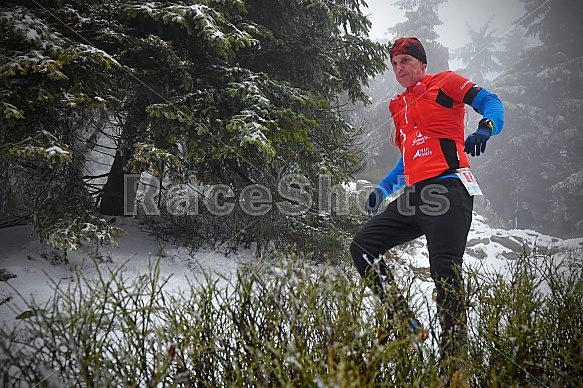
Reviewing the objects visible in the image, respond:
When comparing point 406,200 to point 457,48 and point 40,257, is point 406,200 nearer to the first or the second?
point 40,257

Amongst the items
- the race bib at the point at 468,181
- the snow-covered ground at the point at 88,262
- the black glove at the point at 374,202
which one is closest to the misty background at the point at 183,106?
the snow-covered ground at the point at 88,262

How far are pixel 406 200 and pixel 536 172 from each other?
27793mm

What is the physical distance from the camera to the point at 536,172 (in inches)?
976

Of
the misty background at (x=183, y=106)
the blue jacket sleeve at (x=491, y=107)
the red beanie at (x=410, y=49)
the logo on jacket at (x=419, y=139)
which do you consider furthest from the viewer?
the misty background at (x=183, y=106)

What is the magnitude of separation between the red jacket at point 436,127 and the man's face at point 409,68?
0.32ft

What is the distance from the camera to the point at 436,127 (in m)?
2.37

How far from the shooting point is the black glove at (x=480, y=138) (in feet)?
7.22

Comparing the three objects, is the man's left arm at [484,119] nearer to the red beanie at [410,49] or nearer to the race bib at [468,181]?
the race bib at [468,181]

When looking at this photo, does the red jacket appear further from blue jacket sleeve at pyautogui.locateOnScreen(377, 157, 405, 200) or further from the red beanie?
blue jacket sleeve at pyautogui.locateOnScreen(377, 157, 405, 200)

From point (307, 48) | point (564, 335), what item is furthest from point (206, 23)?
point (564, 335)

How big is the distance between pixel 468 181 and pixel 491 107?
0.53m

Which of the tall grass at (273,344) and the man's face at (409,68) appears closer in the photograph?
the tall grass at (273,344)

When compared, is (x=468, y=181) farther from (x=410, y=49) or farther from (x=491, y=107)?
(x=410, y=49)

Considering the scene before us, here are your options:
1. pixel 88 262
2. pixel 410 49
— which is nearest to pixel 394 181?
pixel 410 49
